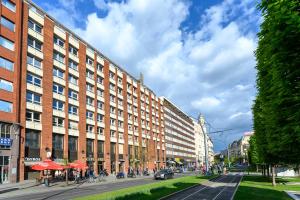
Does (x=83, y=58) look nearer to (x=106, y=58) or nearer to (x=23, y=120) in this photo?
(x=106, y=58)

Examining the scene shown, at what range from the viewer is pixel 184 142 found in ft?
497

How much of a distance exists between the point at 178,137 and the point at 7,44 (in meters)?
101

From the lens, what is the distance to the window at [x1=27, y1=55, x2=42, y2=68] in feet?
161

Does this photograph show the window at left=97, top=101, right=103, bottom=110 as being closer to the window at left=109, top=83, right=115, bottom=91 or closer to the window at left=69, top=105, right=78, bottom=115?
the window at left=109, top=83, right=115, bottom=91

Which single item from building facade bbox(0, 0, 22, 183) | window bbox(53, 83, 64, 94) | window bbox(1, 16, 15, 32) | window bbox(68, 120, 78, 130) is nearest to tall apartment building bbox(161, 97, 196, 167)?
window bbox(68, 120, 78, 130)

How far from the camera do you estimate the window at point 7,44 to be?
43481 millimetres

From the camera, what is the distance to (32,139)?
47781mm

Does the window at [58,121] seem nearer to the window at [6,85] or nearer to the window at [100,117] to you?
the window at [6,85]

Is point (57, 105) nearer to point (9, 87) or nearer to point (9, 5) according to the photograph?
point (9, 87)

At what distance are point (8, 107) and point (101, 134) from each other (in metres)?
27.6

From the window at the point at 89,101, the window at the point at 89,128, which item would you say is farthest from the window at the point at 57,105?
the window at the point at 89,128

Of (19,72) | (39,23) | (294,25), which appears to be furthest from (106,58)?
(294,25)

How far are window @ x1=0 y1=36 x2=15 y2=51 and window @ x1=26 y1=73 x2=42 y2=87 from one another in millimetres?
4722

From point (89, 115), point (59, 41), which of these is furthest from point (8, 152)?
point (89, 115)
